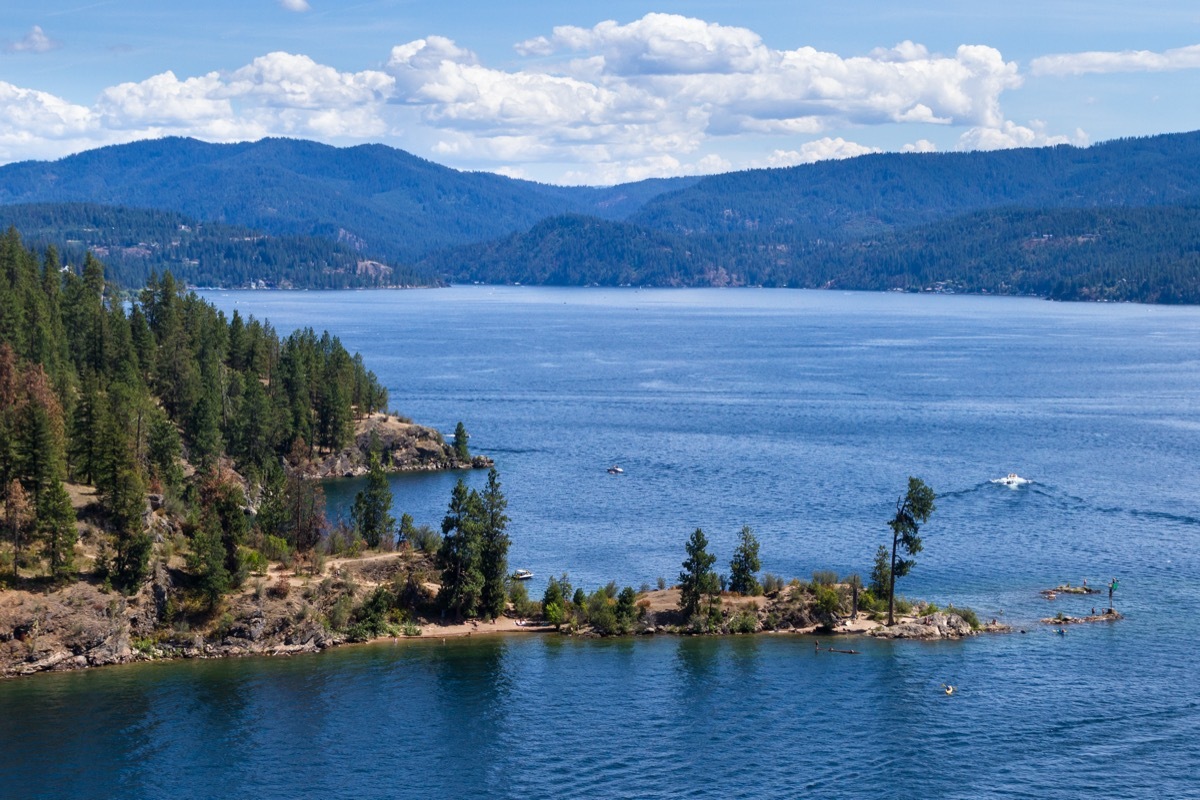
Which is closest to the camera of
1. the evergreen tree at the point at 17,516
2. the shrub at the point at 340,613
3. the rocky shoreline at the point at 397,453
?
the evergreen tree at the point at 17,516

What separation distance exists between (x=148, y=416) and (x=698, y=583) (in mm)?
57192

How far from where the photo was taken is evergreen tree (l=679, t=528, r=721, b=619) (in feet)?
287

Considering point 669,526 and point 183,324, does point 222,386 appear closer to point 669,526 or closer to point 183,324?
point 183,324

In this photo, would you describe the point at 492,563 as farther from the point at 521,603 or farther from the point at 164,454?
the point at 164,454

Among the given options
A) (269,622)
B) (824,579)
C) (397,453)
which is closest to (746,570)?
(824,579)

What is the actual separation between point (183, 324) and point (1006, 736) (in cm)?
12034

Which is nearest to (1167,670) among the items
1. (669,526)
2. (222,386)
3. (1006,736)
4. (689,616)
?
(1006,736)

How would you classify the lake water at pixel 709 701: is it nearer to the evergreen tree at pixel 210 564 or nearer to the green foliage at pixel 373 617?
the green foliage at pixel 373 617

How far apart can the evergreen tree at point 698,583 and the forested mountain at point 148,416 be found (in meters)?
29.9

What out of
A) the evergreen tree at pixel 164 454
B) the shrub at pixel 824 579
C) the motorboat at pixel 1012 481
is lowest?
the shrub at pixel 824 579

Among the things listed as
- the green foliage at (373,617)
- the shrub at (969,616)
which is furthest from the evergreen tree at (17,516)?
the shrub at (969,616)

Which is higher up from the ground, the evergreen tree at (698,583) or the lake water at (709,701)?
the evergreen tree at (698,583)

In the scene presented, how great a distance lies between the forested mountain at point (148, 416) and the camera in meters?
85.6

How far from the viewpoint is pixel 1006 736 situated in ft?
231
